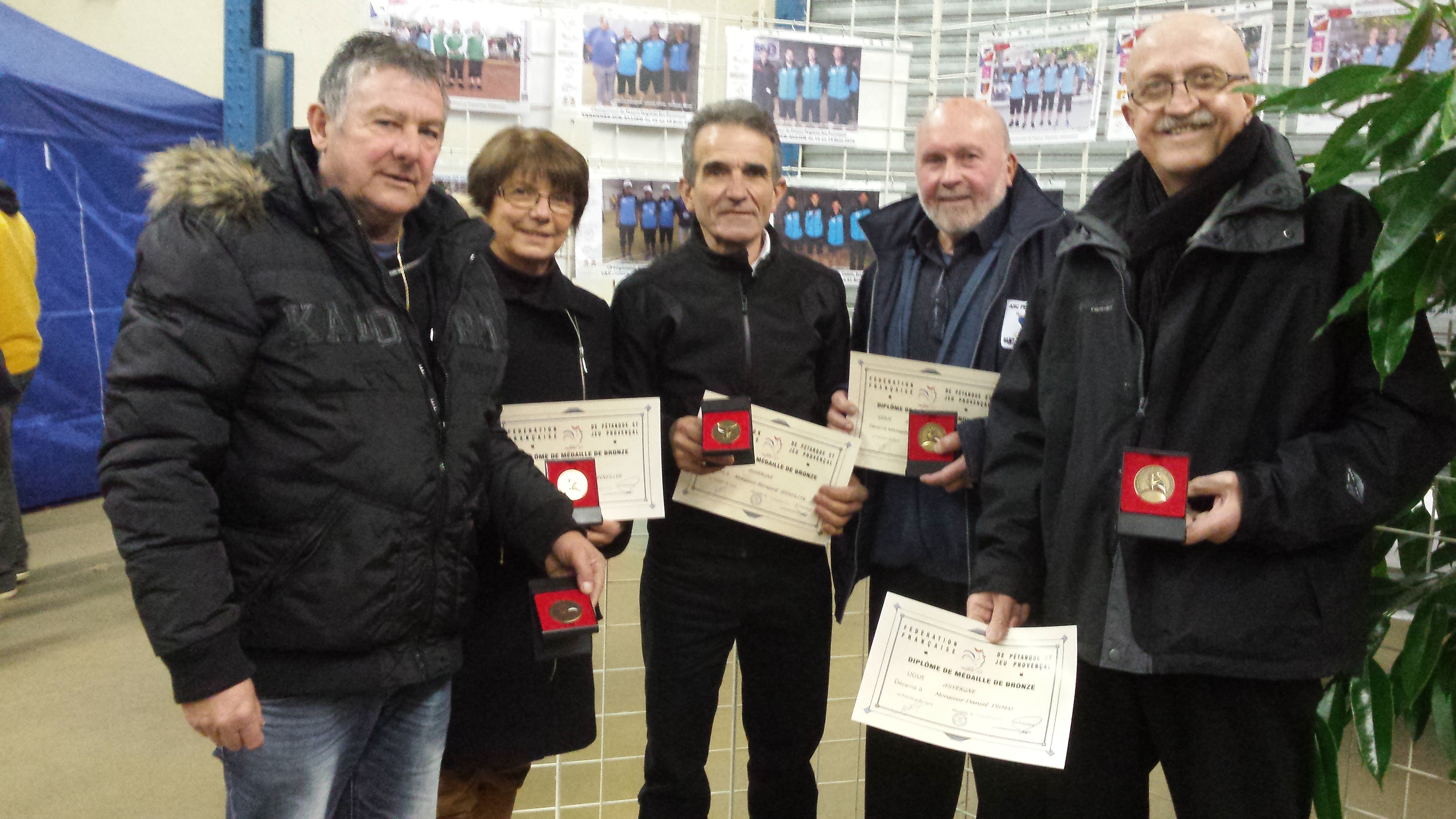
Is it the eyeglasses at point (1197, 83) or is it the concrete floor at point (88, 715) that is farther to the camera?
the concrete floor at point (88, 715)

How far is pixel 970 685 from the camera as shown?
1693mm

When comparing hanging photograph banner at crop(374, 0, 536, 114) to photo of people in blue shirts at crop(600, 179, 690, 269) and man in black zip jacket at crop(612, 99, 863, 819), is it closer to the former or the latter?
photo of people in blue shirts at crop(600, 179, 690, 269)

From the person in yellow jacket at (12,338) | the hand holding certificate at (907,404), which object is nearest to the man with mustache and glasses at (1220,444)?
the hand holding certificate at (907,404)

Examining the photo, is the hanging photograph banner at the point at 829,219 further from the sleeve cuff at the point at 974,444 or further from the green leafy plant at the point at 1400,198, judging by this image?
the green leafy plant at the point at 1400,198

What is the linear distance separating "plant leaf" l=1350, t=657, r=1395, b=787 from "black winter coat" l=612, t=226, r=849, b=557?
1.04 meters

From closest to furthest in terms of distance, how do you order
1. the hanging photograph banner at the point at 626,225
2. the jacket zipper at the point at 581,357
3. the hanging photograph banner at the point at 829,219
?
the jacket zipper at the point at 581,357, the hanging photograph banner at the point at 626,225, the hanging photograph banner at the point at 829,219

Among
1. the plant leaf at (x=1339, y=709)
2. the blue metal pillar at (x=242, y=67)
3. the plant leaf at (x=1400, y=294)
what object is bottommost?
the plant leaf at (x=1339, y=709)

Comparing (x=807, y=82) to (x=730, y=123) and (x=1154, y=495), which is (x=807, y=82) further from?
(x=1154, y=495)

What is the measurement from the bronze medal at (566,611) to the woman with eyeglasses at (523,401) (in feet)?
0.80

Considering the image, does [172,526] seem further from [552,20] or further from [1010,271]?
[552,20]

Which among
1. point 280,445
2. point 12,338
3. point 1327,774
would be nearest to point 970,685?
point 1327,774

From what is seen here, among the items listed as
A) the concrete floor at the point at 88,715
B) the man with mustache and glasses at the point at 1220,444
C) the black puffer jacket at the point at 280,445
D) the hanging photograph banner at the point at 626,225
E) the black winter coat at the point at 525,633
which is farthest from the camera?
the concrete floor at the point at 88,715

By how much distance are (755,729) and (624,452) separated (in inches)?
27.3

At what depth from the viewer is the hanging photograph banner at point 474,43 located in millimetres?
2549
